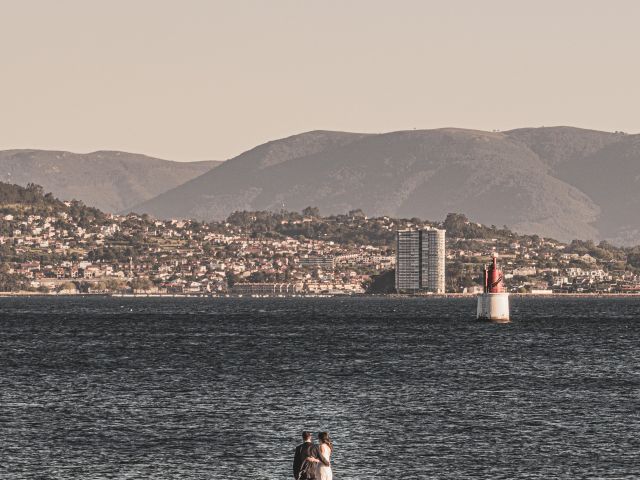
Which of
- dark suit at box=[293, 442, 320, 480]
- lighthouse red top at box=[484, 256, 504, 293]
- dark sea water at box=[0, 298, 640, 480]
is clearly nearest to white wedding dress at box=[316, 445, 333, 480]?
dark suit at box=[293, 442, 320, 480]

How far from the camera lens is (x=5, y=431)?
6800 cm

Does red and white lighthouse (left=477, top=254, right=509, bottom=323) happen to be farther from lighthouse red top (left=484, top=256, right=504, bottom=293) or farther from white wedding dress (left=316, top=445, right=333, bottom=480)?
white wedding dress (left=316, top=445, right=333, bottom=480)

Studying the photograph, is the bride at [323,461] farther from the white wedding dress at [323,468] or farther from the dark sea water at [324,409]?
the dark sea water at [324,409]

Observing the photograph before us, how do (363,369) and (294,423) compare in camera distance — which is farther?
(363,369)

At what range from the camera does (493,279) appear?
17562 centimetres

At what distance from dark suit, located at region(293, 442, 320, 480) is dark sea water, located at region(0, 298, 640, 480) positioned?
428 inches

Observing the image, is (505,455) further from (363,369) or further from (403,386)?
(363,369)

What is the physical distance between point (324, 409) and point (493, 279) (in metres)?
99.8

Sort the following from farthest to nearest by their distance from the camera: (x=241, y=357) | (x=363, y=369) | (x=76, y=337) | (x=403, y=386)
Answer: (x=76, y=337)
(x=241, y=357)
(x=363, y=369)
(x=403, y=386)

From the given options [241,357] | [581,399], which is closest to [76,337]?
[241,357]

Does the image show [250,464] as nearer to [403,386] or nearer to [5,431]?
[5,431]

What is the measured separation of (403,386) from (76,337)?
7757 cm

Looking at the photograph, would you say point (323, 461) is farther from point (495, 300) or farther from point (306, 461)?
point (495, 300)

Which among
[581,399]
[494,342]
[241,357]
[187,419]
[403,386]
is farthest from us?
[494,342]
